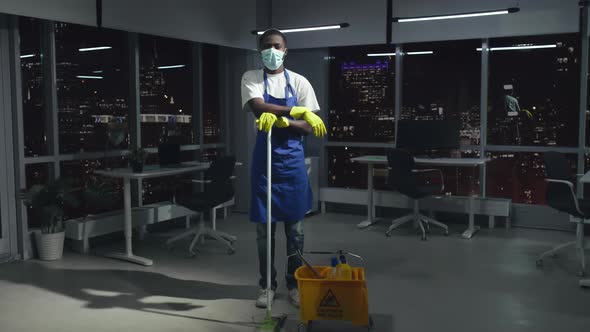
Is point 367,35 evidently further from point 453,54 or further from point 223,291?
point 223,291

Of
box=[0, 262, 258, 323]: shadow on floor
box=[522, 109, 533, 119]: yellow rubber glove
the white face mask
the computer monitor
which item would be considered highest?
the white face mask

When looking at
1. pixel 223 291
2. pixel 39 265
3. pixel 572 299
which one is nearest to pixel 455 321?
pixel 572 299

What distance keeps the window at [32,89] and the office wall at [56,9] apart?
0.37m

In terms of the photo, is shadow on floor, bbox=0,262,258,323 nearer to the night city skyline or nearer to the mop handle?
the mop handle

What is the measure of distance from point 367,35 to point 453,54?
1.09 m

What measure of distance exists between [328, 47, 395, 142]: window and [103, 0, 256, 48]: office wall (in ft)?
4.18

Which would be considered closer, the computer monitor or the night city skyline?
the night city skyline

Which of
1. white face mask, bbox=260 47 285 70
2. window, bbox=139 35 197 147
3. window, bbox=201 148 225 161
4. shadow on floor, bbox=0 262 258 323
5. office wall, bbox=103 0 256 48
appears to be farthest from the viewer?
window, bbox=201 148 225 161

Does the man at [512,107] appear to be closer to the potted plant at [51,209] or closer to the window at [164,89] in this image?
the window at [164,89]

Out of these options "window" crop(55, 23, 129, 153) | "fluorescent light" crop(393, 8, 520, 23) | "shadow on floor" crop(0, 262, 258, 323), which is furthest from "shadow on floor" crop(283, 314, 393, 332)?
"fluorescent light" crop(393, 8, 520, 23)

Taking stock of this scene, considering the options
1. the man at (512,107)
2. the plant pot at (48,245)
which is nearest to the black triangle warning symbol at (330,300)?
the plant pot at (48,245)

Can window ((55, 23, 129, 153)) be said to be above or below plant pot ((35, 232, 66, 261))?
above

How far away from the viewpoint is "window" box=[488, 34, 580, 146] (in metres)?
6.20

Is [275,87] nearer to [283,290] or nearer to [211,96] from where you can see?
[283,290]
